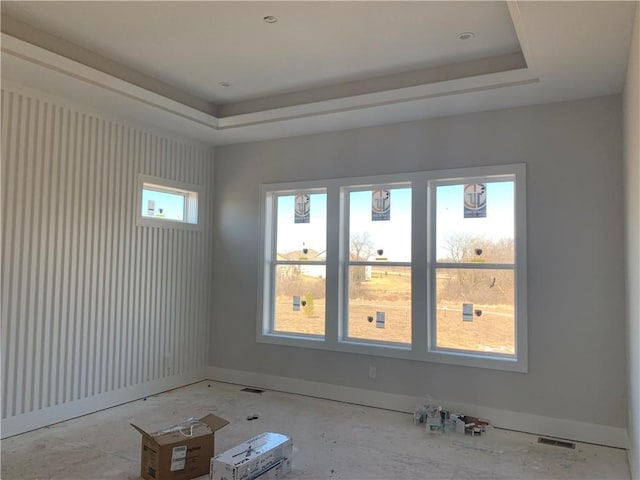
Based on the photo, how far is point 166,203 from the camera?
527 centimetres

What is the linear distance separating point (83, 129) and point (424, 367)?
12.9 feet

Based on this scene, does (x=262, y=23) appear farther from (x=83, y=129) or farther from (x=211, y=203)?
(x=211, y=203)

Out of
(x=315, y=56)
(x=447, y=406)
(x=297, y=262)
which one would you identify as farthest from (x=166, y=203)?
(x=447, y=406)

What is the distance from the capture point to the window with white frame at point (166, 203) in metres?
4.96

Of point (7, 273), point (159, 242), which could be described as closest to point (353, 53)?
point (159, 242)

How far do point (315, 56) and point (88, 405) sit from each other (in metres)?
3.79

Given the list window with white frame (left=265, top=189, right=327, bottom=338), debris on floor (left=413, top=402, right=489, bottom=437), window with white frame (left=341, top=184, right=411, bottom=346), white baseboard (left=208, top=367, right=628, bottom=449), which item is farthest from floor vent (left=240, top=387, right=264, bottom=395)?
debris on floor (left=413, top=402, right=489, bottom=437)

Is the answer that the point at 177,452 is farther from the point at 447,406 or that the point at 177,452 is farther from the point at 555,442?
the point at 555,442

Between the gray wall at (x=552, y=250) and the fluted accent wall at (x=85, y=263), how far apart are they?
1.93 meters

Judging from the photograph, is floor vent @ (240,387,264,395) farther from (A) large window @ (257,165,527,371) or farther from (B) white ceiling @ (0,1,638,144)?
(B) white ceiling @ (0,1,638,144)

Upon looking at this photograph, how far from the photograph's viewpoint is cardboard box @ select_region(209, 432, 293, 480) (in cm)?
279

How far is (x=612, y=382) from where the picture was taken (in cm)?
373

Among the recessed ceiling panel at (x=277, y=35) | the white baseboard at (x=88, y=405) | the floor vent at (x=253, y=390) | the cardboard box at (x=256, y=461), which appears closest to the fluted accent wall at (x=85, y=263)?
the white baseboard at (x=88, y=405)

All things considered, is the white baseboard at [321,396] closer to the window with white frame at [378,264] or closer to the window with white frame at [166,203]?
the window with white frame at [378,264]
